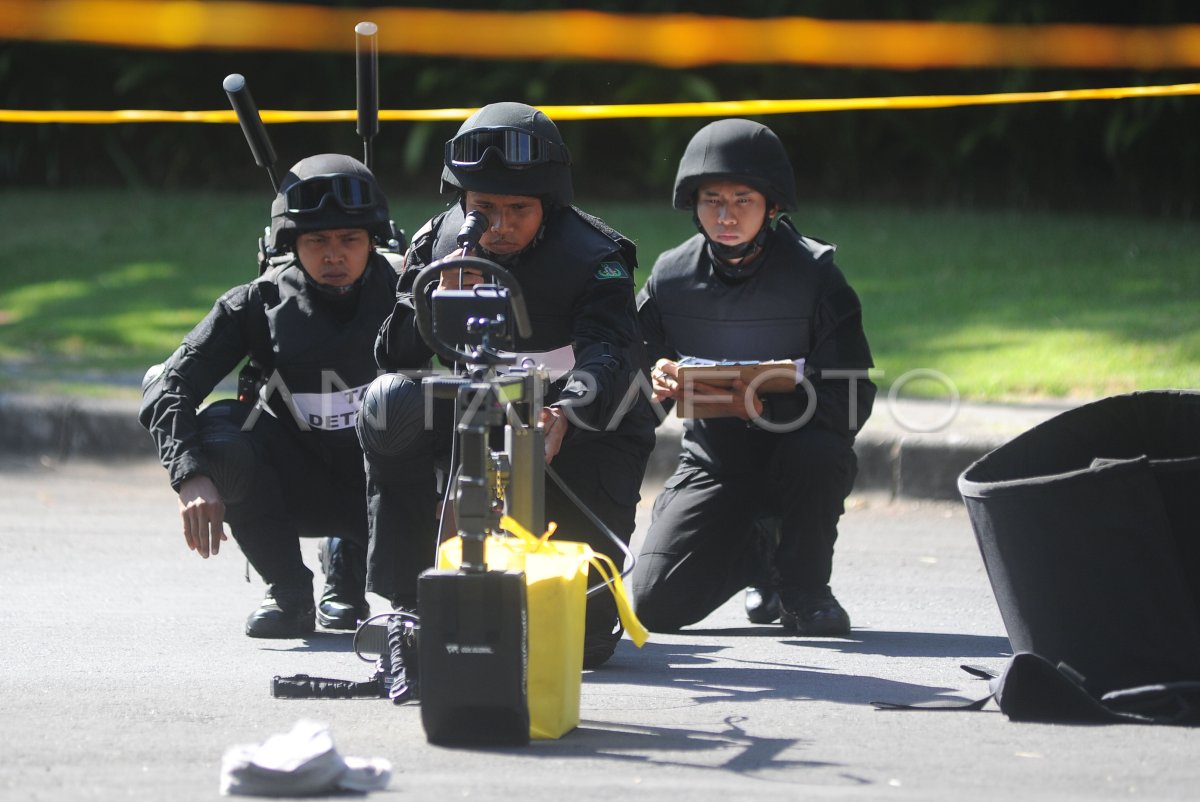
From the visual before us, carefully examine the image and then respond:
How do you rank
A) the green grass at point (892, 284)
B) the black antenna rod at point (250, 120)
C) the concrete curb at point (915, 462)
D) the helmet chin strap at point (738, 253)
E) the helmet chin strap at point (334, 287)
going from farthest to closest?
1. the green grass at point (892, 284)
2. the concrete curb at point (915, 462)
3. the black antenna rod at point (250, 120)
4. the helmet chin strap at point (738, 253)
5. the helmet chin strap at point (334, 287)

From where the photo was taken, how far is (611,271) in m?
4.88

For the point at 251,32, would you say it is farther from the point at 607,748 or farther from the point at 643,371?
the point at 607,748

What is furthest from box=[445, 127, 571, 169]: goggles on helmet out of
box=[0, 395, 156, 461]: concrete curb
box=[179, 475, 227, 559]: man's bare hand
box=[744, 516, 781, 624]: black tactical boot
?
box=[0, 395, 156, 461]: concrete curb

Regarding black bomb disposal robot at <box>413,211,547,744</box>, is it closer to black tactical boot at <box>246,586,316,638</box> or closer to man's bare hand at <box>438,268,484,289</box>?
man's bare hand at <box>438,268,484,289</box>

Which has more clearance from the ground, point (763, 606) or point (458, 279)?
point (458, 279)

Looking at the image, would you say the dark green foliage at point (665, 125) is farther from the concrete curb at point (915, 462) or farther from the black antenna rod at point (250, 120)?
the black antenna rod at point (250, 120)

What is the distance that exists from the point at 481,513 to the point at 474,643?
0.27 m

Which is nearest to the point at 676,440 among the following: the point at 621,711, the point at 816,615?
the point at 816,615

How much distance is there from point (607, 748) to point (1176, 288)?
680 centimetres

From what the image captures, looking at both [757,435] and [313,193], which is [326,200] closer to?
[313,193]

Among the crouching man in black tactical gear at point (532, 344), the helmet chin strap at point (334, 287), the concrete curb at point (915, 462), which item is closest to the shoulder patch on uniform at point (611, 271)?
the crouching man in black tactical gear at point (532, 344)

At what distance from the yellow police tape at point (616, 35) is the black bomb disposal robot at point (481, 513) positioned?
9599mm

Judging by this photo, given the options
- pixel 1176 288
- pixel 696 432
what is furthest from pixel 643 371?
pixel 1176 288

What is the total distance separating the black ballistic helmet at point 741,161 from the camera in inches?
215
